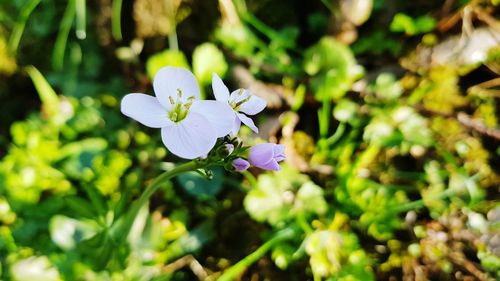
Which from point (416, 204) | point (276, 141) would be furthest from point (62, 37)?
point (416, 204)

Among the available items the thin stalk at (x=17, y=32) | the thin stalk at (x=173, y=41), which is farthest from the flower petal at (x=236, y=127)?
the thin stalk at (x=17, y=32)

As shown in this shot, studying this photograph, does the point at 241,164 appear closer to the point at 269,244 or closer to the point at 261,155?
the point at 261,155

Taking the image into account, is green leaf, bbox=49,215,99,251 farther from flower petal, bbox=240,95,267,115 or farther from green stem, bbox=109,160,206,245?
flower petal, bbox=240,95,267,115

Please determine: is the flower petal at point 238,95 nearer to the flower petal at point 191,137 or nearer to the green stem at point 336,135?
the flower petal at point 191,137

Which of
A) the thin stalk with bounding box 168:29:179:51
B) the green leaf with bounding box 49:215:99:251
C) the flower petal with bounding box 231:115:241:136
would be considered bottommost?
the green leaf with bounding box 49:215:99:251

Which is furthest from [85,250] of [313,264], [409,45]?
[409,45]

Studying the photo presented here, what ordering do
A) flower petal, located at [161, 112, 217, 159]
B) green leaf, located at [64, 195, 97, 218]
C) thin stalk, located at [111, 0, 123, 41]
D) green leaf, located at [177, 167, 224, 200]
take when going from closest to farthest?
flower petal, located at [161, 112, 217, 159], green leaf, located at [64, 195, 97, 218], green leaf, located at [177, 167, 224, 200], thin stalk, located at [111, 0, 123, 41]

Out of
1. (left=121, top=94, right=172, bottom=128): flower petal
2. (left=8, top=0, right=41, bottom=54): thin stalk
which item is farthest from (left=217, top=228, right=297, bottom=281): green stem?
(left=8, top=0, right=41, bottom=54): thin stalk
